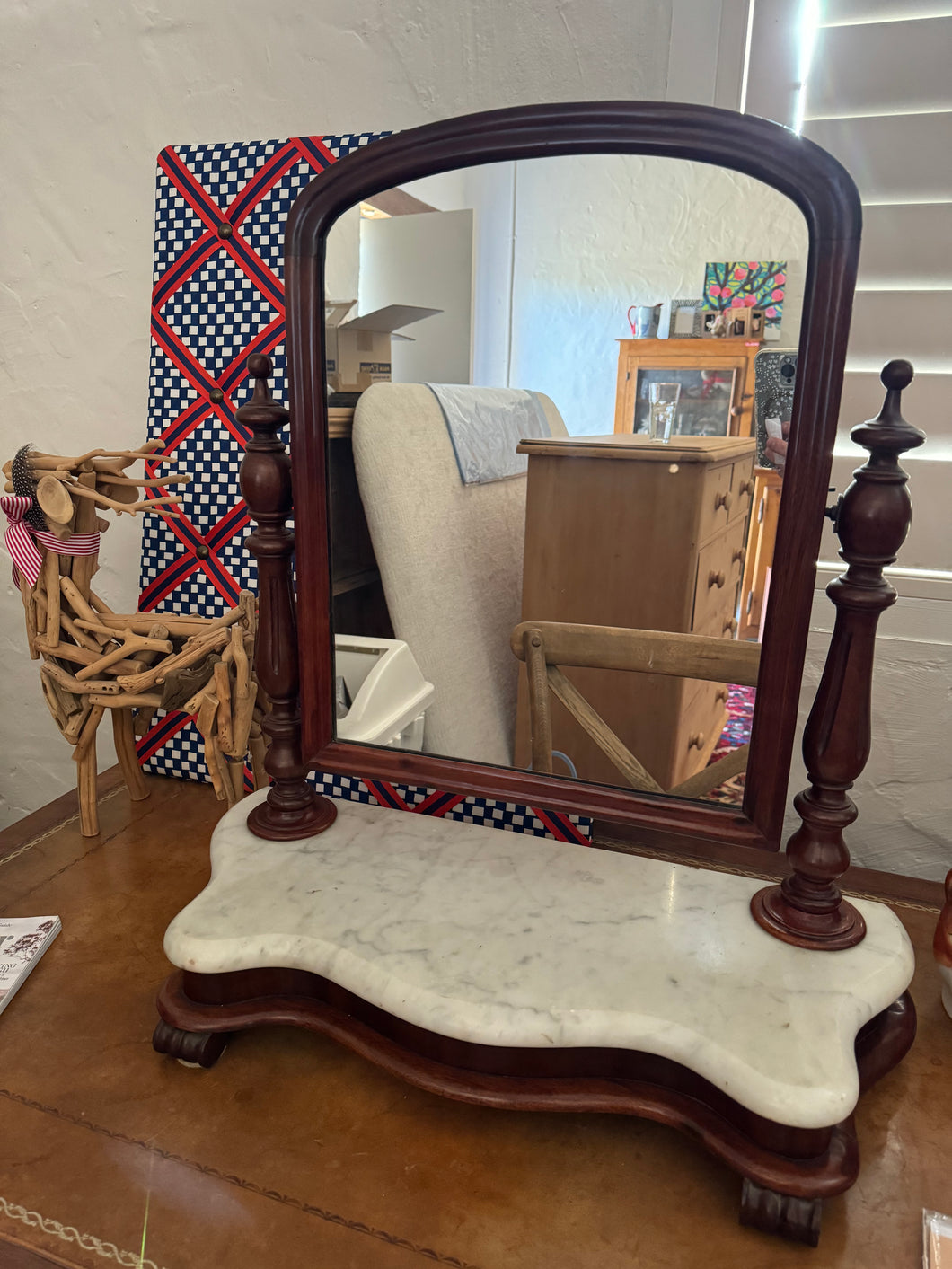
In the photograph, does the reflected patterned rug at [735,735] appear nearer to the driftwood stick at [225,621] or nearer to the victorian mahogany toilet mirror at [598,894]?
the victorian mahogany toilet mirror at [598,894]

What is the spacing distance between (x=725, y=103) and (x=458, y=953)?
2.55 ft

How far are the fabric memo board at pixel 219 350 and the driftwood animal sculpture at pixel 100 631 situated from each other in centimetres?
10

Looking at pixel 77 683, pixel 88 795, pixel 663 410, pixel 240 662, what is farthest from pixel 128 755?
pixel 663 410

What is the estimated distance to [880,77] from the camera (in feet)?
2.47

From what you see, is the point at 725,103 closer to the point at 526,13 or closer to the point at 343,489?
the point at 526,13

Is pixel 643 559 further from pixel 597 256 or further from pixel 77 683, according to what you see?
pixel 77 683

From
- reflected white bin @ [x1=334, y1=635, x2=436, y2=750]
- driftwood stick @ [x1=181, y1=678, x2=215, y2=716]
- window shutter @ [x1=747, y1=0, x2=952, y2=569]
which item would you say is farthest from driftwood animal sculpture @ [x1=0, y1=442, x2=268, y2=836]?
window shutter @ [x1=747, y1=0, x2=952, y2=569]

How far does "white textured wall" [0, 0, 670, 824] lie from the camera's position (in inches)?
33.8

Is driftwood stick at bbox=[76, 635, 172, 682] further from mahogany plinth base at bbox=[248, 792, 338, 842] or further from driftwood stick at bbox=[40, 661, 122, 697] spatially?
mahogany plinth base at bbox=[248, 792, 338, 842]

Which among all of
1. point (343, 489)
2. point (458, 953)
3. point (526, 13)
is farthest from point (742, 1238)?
point (526, 13)

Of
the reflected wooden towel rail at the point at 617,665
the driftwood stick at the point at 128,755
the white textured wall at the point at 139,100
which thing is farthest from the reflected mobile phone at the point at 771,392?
the driftwood stick at the point at 128,755

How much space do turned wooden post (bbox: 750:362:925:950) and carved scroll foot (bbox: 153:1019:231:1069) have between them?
423mm

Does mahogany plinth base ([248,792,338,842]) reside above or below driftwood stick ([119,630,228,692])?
below

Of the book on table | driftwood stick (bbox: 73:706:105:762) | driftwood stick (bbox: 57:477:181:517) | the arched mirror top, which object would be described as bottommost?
the book on table
